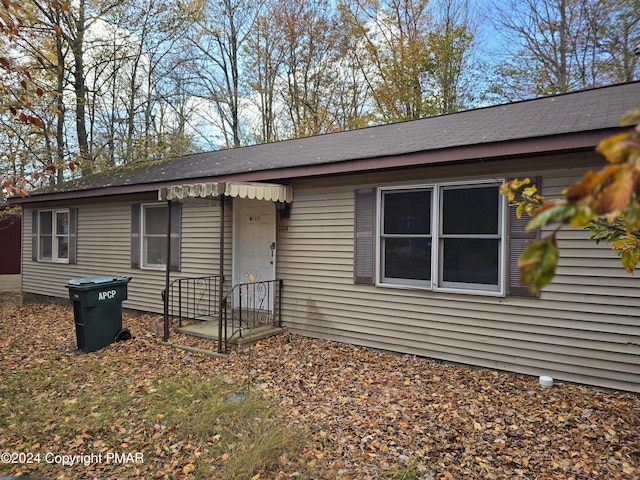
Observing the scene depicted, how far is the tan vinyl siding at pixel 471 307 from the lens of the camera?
14.0ft

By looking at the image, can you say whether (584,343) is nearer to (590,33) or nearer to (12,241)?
(590,33)

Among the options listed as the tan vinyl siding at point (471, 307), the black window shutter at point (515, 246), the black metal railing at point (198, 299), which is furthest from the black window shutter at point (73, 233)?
the black window shutter at point (515, 246)

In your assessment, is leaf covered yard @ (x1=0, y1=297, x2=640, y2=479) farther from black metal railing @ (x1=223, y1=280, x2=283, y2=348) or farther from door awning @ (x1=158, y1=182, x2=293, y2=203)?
door awning @ (x1=158, y1=182, x2=293, y2=203)

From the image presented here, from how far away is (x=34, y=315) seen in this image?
909 cm

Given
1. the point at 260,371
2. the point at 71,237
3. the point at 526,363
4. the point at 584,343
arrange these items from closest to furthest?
the point at 584,343, the point at 526,363, the point at 260,371, the point at 71,237

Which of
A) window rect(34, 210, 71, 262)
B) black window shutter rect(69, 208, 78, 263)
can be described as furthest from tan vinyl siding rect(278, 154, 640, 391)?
window rect(34, 210, 71, 262)

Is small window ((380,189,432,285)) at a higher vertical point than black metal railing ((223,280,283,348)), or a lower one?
higher

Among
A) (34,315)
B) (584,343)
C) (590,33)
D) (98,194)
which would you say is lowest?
(34,315)

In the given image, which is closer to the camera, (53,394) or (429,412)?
(429,412)

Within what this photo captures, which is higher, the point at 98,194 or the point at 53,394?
the point at 98,194

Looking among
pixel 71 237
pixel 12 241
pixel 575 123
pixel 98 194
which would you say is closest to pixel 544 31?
pixel 575 123

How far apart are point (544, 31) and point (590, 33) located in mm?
1660

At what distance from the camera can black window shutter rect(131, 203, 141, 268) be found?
28.2 feet

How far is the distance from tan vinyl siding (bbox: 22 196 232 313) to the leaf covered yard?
8.63 feet
